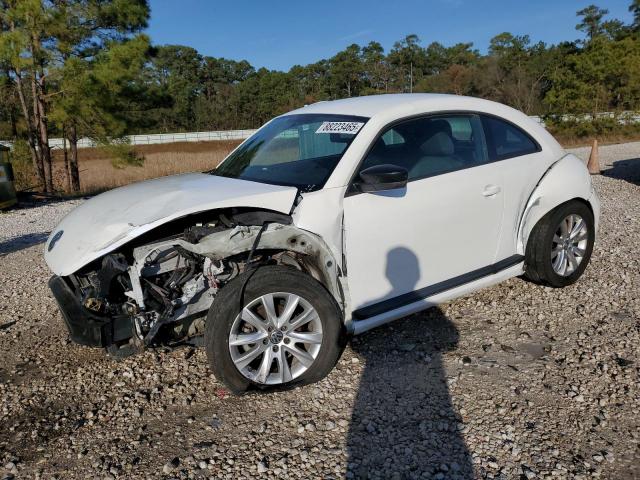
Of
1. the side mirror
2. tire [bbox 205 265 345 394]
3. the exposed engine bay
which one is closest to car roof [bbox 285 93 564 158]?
the side mirror

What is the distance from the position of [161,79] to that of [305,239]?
2207cm

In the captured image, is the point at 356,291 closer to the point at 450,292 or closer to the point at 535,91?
the point at 450,292

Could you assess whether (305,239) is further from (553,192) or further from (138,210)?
(553,192)

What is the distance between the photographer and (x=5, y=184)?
12086 mm

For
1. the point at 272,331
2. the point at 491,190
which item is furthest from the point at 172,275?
the point at 491,190

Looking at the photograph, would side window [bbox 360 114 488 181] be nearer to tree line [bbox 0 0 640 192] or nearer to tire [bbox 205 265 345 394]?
tire [bbox 205 265 345 394]

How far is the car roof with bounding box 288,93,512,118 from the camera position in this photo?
3839 mm

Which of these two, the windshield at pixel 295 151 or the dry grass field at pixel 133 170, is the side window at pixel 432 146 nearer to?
the windshield at pixel 295 151

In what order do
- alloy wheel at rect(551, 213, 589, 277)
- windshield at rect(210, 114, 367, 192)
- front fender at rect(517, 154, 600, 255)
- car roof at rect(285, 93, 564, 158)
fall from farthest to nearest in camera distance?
alloy wheel at rect(551, 213, 589, 277) < front fender at rect(517, 154, 600, 255) < car roof at rect(285, 93, 564, 158) < windshield at rect(210, 114, 367, 192)

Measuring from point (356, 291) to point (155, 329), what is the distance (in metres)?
1.28

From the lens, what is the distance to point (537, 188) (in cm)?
438

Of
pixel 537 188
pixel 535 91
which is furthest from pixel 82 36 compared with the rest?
pixel 535 91

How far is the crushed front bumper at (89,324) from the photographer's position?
3.11 m

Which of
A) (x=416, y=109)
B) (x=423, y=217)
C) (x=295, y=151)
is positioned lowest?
(x=423, y=217)
